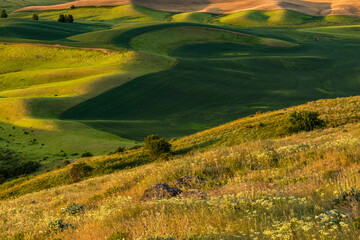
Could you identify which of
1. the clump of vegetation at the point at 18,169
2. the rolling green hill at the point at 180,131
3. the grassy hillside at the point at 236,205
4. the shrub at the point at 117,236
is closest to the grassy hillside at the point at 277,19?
the rolling green hill at the point at 180,131

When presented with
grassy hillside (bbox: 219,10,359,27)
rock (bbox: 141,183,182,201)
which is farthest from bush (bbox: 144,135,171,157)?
grassy hillside (bbox: 219,10,359,27)

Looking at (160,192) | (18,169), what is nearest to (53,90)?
(18,169)

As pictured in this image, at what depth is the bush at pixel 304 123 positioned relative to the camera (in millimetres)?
28078

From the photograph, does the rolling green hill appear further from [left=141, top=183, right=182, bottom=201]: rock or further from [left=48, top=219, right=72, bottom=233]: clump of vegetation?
[left=141, top=183, right=182, bottom=201]: rock

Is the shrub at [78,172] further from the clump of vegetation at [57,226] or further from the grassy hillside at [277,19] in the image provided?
the grassy hillside at [277,19]

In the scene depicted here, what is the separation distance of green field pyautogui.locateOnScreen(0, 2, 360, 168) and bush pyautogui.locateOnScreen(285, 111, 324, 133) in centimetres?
2295

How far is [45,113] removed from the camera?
58.6 m

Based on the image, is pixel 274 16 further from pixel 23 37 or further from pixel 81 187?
pixel 81 187

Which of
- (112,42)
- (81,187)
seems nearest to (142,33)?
(112,42)

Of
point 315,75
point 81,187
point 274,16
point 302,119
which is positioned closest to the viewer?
point 81,187

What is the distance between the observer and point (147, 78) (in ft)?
248

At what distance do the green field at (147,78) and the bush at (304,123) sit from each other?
2295 centimetres

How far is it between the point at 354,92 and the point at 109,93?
51.6m

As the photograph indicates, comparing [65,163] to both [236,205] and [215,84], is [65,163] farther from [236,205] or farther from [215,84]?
[215,84]
